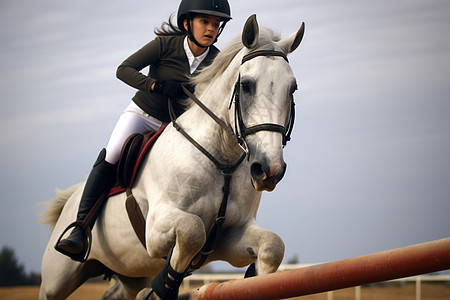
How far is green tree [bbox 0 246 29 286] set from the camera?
1848cm

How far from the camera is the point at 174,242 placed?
3396 mm

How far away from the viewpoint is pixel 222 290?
8.03 feet

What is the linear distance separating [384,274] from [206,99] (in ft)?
6.81

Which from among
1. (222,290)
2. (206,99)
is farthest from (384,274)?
(206,99)

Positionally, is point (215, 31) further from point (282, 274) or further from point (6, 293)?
point (6, 293)

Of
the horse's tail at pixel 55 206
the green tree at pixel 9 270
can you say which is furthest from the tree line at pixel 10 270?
the horse's tail at pixel 55 206

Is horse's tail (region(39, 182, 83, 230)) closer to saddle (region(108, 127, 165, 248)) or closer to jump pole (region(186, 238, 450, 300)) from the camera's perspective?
saddle (region(108, 127, 165, 248))

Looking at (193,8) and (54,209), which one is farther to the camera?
(54,209)

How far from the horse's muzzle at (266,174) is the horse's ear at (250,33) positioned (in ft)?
2.72

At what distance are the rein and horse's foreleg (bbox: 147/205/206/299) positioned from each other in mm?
171

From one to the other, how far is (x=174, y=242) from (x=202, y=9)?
1.63 m

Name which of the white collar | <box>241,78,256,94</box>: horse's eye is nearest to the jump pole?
<box>241,78,256,94</box>: horse's eye

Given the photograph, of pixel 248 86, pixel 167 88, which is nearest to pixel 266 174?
pixel 248 86

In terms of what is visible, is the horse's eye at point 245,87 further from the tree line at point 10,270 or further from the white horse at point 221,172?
the tree line at point 10,270
